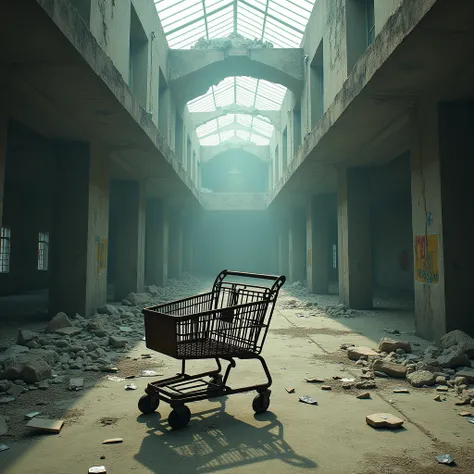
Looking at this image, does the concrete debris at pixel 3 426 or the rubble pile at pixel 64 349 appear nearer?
the concrete debris at pixel 3 426

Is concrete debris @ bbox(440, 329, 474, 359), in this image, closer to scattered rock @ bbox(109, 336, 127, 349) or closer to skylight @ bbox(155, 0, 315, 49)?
scattered rock @ bbox(109, 336, 127, 349)

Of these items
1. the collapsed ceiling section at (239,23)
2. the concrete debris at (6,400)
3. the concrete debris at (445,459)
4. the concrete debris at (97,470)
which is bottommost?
the concrete debris at (6,400)

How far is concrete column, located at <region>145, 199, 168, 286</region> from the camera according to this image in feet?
57.7

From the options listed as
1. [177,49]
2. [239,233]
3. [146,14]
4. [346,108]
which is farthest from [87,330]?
[239,233]

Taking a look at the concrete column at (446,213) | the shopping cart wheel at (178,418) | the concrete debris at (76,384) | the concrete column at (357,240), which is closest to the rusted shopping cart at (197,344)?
the shopping cart wheel at (178,418)

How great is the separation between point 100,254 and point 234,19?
11649 millimetres

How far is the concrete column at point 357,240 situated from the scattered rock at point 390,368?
21.0ft

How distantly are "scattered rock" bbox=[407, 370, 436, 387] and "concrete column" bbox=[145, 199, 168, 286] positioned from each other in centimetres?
1378

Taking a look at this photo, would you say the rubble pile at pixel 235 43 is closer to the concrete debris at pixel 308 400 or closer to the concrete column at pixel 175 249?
the concrete column at pixel 175 249

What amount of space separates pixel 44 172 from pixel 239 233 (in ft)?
73.1

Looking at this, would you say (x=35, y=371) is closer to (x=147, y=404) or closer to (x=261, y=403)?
(x=147, y=404)

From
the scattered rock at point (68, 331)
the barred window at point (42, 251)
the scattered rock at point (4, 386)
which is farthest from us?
the barred window at point (42, 251)

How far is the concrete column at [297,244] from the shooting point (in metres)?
20.4

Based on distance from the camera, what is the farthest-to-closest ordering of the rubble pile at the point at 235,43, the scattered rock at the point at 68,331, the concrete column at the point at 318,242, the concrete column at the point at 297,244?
the concrete column at the point at 297,244 < the concrete column at the point at 318,242 < the rubble pile at the point at 235,43 < the scattered rock at the point at 68,331
